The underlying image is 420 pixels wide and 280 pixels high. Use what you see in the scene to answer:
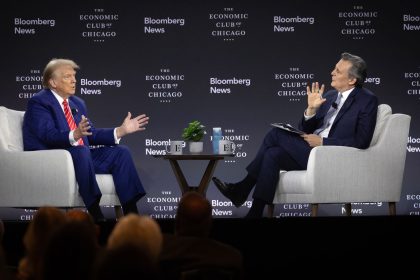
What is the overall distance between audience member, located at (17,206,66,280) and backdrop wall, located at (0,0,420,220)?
515cm

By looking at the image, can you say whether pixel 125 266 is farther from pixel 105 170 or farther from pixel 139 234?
pixel 105 170

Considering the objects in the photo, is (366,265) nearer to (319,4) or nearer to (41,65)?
(319,4)

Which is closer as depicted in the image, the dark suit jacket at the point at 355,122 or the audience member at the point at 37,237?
the audience member at the point at 37,237

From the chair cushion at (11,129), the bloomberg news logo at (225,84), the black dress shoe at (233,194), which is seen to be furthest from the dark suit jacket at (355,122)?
the chair cushion at (11,129)

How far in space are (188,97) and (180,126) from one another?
29cm

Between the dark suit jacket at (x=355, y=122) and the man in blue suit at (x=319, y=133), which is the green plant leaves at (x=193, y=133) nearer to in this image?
the man in blue suit at (x=319, y=133)

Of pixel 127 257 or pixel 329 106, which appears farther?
pixel 329 106

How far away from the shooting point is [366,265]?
4.57 m

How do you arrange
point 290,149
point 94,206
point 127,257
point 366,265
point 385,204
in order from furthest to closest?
point 385,204
point 290,149
point 94,206
point 366,265
point 127,257

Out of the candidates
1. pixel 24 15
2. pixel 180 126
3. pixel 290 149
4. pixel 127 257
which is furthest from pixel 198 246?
pixel 24 15

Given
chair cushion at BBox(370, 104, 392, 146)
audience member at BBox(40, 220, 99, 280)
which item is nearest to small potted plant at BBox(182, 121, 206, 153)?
chair cushion at BBox(370, 104, 392, 146)

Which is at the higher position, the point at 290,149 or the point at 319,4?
the point at 319,4

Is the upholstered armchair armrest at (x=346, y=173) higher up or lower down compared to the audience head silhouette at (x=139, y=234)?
lower down

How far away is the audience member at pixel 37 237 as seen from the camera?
8.62ft
